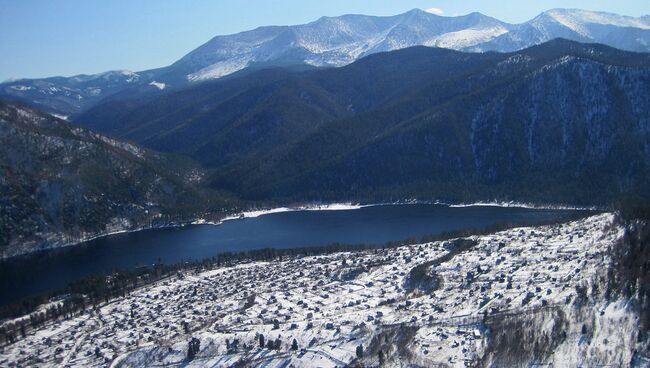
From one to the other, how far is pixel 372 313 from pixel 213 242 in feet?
303

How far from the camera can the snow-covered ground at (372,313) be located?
85.0 meters

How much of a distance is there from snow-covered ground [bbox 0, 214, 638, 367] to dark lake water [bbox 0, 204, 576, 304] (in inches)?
1233

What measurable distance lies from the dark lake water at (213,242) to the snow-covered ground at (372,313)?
103 ft

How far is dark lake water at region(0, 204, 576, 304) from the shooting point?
163 m

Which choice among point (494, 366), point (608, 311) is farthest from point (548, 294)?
point (494, 366)

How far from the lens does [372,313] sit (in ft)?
332

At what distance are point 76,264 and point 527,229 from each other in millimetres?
109475

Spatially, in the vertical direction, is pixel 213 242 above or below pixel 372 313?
below

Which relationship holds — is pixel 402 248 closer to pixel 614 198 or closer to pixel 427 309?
pixel 427 309

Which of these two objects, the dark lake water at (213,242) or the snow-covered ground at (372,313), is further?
the dark lake water at (213,242)

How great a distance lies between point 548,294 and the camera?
95062mm

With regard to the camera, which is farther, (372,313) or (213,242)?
(213,242)

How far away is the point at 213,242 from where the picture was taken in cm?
18538

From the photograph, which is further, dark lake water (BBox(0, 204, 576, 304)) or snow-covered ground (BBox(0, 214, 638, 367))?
dark lake water (BBox(0, 204, 576, 304))
